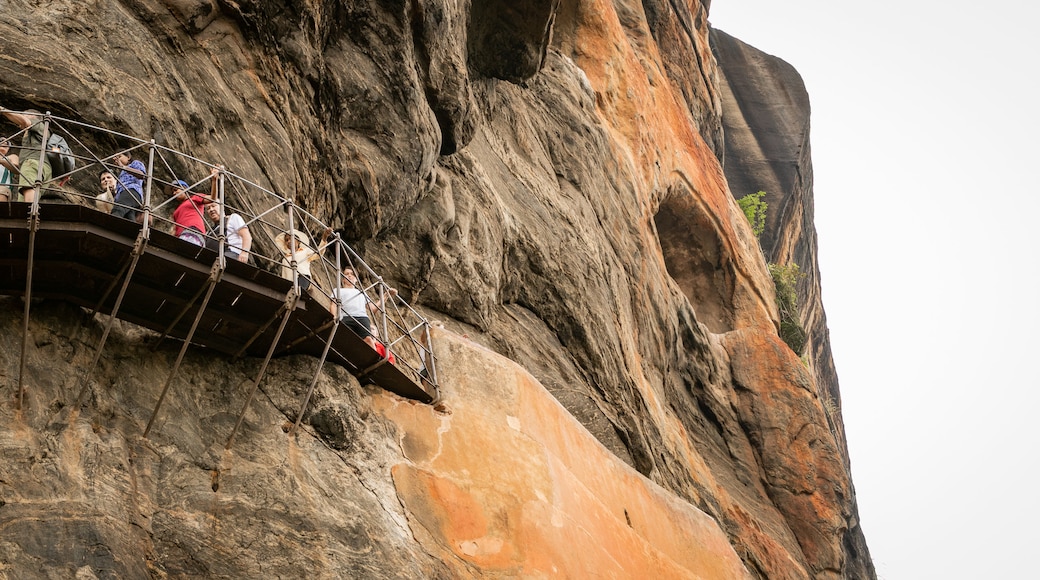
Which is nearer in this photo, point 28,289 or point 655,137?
point 28,289

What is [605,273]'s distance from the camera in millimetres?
18328

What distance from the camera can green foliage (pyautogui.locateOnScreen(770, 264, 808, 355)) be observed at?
31.7 meters

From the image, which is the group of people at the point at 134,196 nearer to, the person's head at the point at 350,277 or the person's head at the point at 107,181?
the person's head at the point at 107,181

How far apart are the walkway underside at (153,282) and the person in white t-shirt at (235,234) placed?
708 mm

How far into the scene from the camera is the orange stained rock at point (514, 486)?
9859 mm

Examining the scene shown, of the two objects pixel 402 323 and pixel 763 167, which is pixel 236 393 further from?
pixel 763 167

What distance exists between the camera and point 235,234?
963cm

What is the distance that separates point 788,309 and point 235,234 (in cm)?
2555

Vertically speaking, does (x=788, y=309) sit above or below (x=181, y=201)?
below

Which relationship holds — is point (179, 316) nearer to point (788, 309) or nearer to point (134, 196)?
point (134, 196)

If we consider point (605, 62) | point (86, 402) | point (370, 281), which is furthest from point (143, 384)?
point (605, 62)

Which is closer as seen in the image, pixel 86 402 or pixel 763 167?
pixel 86 402

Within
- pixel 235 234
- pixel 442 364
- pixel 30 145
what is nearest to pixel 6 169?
pixel 30 145

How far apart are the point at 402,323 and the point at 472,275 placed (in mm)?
2605
